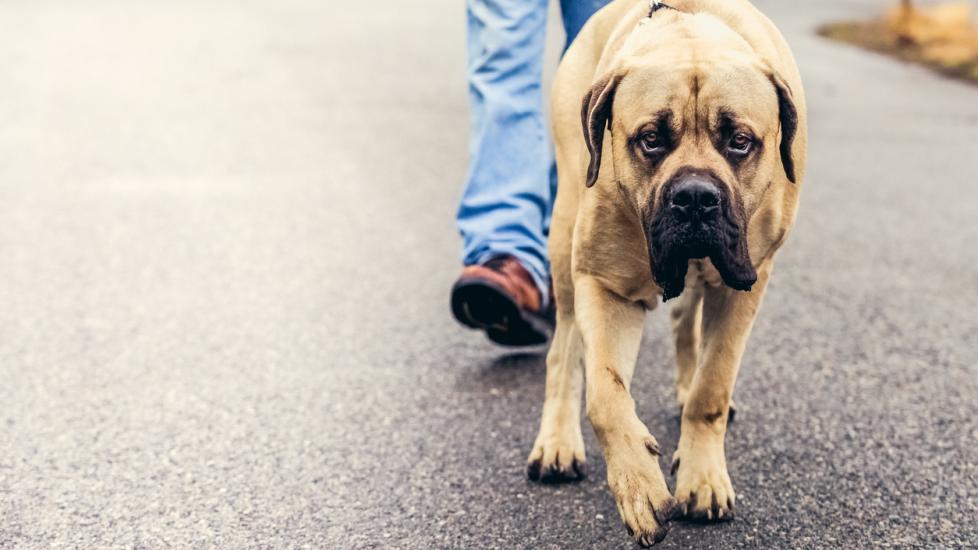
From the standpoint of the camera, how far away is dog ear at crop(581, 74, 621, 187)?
118 inches

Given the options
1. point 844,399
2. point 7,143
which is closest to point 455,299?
point 844,399

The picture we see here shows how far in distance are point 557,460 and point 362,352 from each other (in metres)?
1.27

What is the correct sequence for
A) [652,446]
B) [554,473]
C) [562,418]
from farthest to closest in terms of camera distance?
[562,418] < [554,473] < [652,446]

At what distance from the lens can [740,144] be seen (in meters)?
2.91

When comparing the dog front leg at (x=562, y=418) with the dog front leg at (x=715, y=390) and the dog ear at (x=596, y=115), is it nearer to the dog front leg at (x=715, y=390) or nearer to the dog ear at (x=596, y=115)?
the dog front leg at (x=715, y=390)

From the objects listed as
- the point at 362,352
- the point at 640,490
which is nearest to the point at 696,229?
the point at 640,490

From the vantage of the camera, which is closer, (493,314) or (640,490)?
(640,490)

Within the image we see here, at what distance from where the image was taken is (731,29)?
3182 mm

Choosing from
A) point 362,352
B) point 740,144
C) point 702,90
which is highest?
point 702,90

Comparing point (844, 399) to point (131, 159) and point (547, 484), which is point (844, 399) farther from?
point (131, 159)

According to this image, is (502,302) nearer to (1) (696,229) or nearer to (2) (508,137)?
(2) (508,137)

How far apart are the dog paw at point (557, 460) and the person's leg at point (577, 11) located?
4.81 ft

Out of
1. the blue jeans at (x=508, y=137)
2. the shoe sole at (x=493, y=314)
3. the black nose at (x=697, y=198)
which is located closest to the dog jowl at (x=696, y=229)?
the black nose at (x=697, y=198)

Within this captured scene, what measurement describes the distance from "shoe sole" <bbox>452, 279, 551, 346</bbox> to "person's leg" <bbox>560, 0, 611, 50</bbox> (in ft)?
3.00
